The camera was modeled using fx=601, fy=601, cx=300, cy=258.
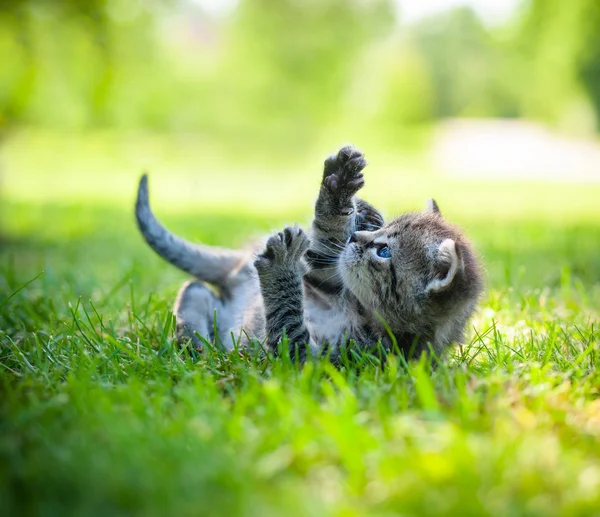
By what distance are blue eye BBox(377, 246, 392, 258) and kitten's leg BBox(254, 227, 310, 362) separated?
0.32 m

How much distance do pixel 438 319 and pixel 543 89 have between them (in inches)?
932

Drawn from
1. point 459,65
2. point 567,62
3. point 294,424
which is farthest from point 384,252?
point 459,65

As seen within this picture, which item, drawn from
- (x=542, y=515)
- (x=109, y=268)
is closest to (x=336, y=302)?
(x=542, y=515)

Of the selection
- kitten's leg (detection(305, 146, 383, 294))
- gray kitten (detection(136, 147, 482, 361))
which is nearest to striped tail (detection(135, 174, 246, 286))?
gray kitten (detection(136, 147, 482, 361))

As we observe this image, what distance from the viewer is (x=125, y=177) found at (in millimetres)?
13469

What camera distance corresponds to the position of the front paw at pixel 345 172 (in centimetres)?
243

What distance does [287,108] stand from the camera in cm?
2248

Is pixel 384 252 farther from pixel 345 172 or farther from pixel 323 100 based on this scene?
pixel 323 100

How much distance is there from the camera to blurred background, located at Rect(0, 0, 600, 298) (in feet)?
24.6

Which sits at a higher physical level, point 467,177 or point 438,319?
point 467,177

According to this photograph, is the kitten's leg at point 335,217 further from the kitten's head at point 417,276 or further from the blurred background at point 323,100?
the blurred background at point 323,100

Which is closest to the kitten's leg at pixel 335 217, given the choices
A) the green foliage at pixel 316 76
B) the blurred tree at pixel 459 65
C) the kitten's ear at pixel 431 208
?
the kitten's ear at pixel 431 208

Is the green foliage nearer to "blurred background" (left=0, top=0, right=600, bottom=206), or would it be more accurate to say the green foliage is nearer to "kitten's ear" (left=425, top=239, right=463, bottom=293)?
"blurred background" (left=0, top=0, right=600, bottom=206)

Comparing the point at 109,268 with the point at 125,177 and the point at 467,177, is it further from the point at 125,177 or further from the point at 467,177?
the point at 467,177
